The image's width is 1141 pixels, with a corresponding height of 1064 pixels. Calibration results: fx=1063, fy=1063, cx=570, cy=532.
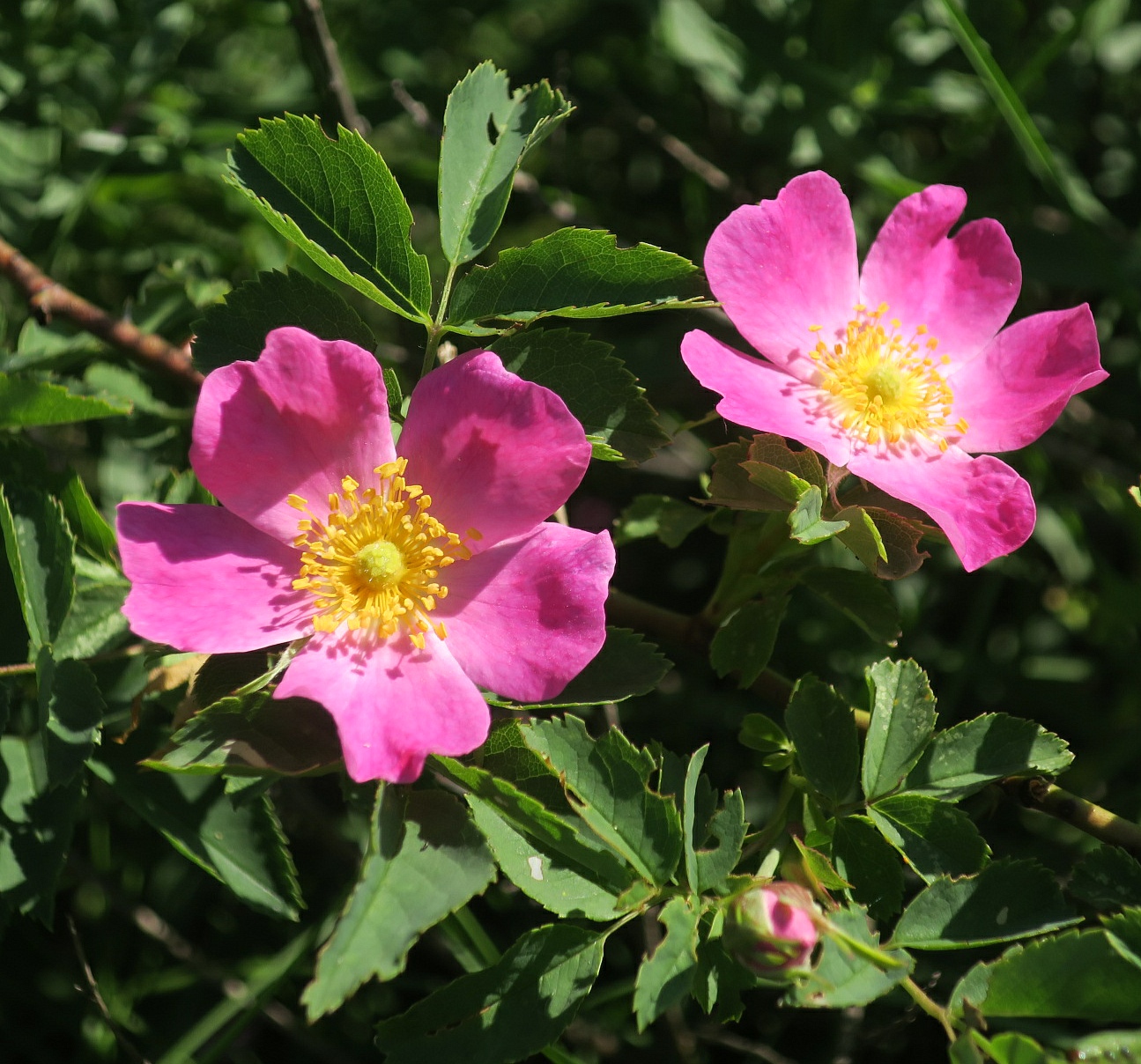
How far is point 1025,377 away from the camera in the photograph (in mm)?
1625

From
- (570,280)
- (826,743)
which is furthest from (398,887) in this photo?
(570,280)

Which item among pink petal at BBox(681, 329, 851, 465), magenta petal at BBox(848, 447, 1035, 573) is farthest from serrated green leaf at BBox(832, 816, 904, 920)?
pink petal at BBox(681, 329, 851, 465)

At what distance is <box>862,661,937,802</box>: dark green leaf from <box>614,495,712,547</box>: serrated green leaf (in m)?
0.35

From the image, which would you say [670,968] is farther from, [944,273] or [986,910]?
[944,273]

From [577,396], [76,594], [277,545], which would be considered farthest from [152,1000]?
[577,396]

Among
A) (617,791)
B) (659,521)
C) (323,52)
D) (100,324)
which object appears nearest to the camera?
(617,791)

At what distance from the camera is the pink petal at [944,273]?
1.71 m

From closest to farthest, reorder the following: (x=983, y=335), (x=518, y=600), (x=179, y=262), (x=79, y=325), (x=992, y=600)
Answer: (x=518, y=600)
(x=983, y=335)
(x=79, y=325)
(x=179, y=262)
(x=992, y=600)

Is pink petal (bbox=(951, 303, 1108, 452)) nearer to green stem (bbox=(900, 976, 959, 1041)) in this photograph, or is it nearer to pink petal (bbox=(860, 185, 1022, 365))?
pink petal (bbox=(860, 185, 1022, 365))

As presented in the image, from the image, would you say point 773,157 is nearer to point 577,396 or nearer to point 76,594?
point 577,396

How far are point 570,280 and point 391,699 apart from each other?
2.00 feet

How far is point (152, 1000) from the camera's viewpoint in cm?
228

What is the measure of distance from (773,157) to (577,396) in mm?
1586

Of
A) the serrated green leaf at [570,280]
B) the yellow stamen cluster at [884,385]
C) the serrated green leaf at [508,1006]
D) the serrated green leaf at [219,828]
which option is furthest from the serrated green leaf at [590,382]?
the serrated green leaf at [219,828]
